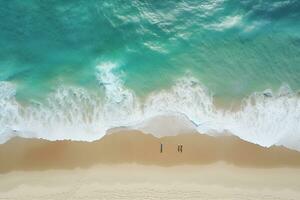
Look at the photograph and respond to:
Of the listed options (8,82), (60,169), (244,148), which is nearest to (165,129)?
(244,148)

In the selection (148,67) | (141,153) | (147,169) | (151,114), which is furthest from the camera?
(148,67)

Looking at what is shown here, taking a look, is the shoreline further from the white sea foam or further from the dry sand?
the white sea foam

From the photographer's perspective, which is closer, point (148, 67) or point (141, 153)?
point (141, 153)

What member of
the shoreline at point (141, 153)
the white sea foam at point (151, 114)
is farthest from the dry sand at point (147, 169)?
the white sea foam at point (151, 114)

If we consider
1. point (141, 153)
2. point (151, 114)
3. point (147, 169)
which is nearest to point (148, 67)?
point (151, 114)

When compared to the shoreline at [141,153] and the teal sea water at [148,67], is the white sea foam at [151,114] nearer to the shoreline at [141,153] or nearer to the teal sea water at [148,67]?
the teal sea water at [148,67]

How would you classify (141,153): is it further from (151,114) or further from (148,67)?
(148,67)
